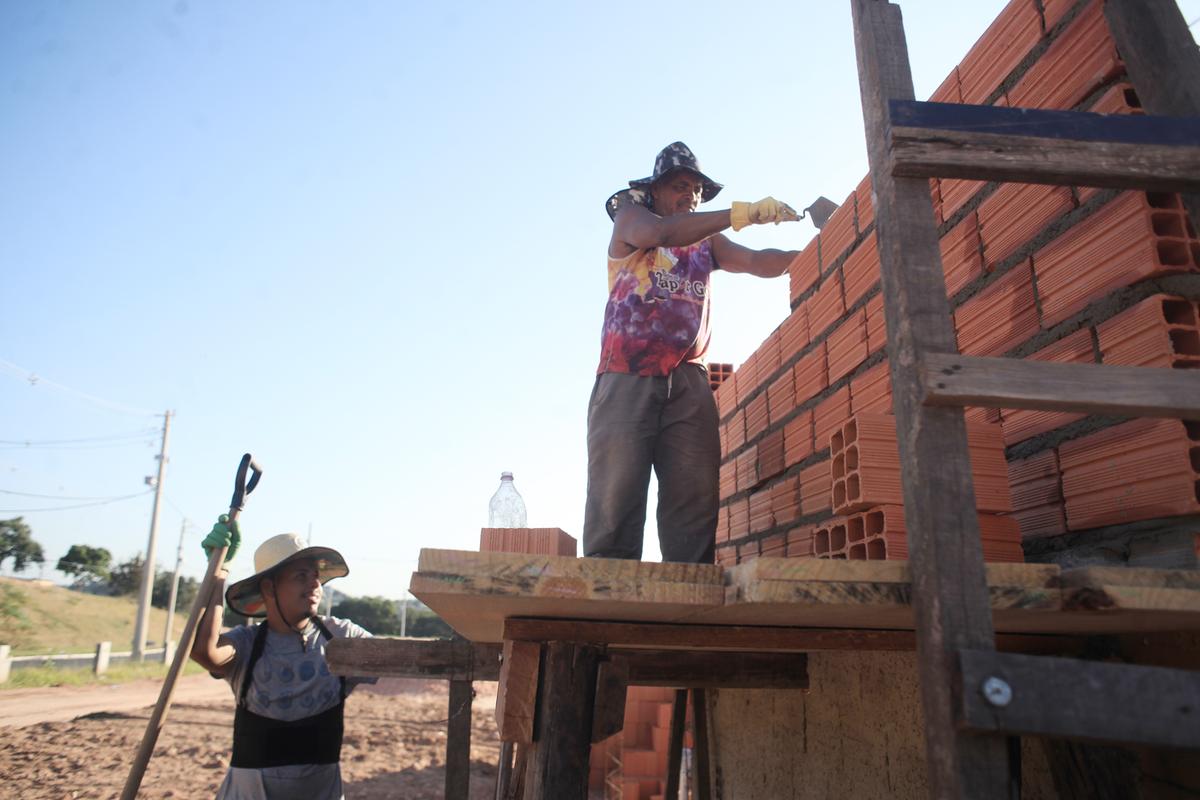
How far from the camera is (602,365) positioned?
10.8ft

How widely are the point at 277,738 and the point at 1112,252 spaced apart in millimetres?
3555

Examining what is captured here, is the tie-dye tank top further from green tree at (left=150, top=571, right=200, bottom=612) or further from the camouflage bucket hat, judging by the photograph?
green tree at (left=150, top=571, right=200, bottom=612)

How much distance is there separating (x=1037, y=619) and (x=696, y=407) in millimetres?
1506

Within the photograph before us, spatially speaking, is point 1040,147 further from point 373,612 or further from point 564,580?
point 373,612

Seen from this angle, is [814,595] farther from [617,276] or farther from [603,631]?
[617,276]

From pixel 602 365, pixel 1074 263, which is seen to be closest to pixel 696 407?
pixel 602 365

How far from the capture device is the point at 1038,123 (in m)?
1.67

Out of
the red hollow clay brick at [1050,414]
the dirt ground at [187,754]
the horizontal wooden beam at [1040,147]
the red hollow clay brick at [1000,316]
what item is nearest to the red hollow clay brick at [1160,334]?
the red hollow clay brick at [1050,414]

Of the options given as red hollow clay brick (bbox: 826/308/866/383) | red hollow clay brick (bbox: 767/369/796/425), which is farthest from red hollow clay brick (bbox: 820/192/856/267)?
red hollow clay brick (bbox: 767/369/796/425)

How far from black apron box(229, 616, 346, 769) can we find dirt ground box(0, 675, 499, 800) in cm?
747

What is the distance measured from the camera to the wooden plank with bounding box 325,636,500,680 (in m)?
3.61

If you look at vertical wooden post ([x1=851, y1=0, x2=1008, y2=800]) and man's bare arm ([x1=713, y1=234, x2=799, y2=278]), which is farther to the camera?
man's bare arm ([x1=713, y1=234, x2=799, y2=278])

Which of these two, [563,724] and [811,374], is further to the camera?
[811,374]

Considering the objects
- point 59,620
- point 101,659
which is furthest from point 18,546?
point 101,659
